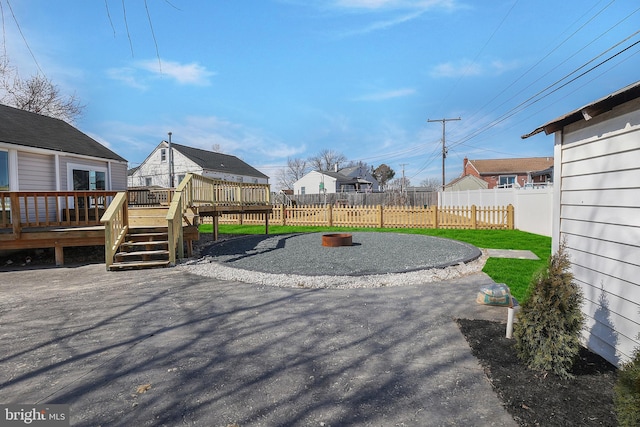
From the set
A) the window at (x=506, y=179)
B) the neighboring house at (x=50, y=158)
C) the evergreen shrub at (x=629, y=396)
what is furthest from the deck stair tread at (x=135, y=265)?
the window at (x=506, y=179)

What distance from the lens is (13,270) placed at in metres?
7.45

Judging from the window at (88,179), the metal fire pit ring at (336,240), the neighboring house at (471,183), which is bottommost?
the metal fire pit ring at (336,240)

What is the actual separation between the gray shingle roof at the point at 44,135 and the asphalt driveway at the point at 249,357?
23.2ft

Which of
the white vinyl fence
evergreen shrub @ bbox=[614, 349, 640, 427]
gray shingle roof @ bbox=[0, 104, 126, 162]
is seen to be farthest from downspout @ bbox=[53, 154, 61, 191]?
the white vinyl fence

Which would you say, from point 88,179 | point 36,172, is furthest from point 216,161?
point 36,172

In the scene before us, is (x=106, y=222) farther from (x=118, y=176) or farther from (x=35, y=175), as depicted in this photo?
(x=118, y=176)

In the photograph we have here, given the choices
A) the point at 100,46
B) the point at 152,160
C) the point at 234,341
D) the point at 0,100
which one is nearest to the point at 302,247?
the point at 234,341

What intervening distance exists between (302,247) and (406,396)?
7378 mm

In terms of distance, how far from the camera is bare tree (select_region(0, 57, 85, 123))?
810 inches

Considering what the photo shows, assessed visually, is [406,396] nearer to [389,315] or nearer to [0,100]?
[389,315]

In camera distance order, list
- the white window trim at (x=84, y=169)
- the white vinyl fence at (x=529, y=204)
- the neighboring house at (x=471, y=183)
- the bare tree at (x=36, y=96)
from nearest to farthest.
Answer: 1. the white window trim at (x=84, y=169)
2. the white vinyl fence at (x=529, y=204)
3. the bare tree at (x=36, y=96)
4. the neighboring house at (x=471, y=183)

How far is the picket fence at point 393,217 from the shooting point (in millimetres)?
15398

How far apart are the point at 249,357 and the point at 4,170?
1118 cm

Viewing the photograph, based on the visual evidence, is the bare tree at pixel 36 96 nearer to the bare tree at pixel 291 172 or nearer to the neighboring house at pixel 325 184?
the neighboring house at pixel 325 184
